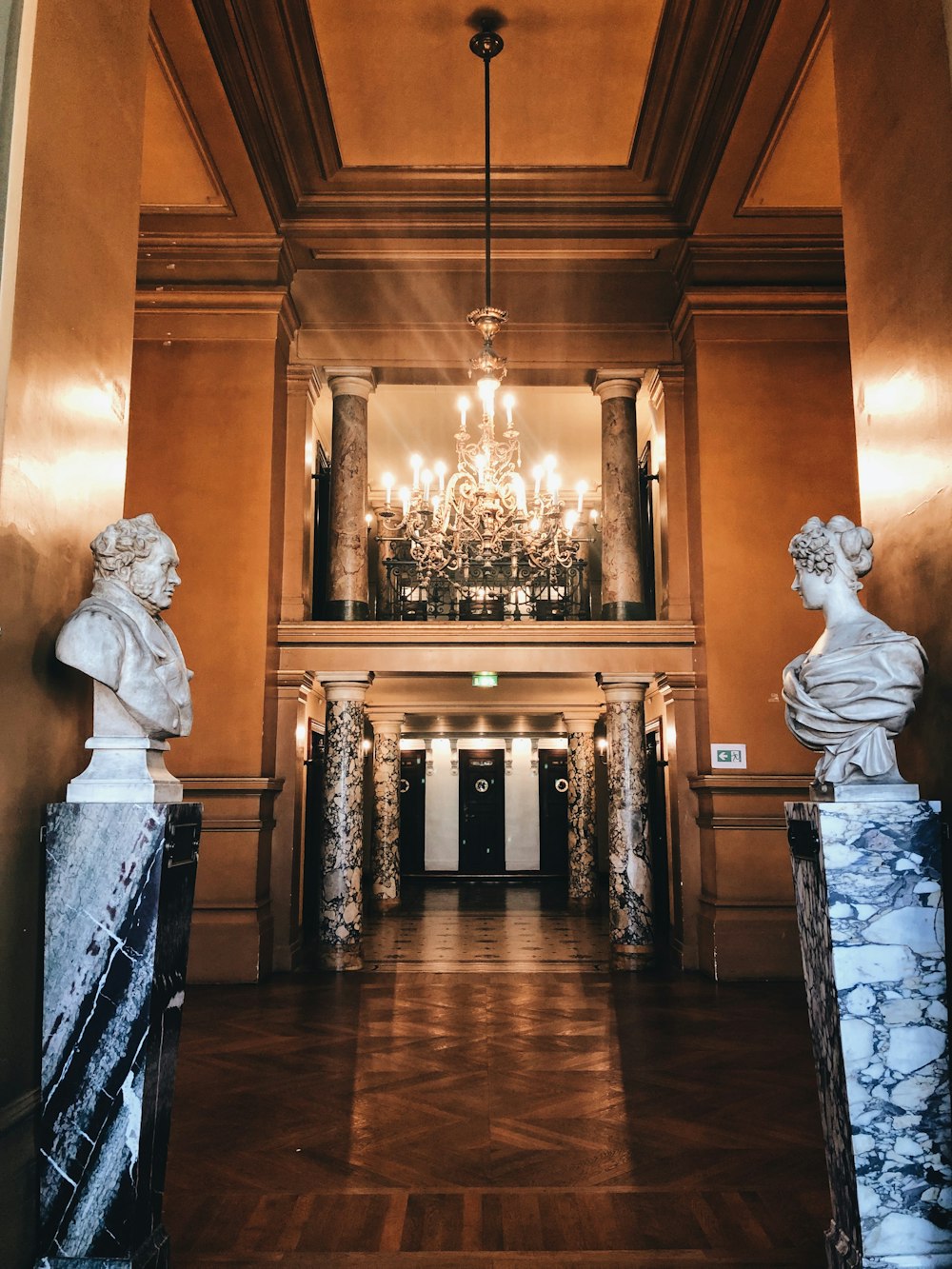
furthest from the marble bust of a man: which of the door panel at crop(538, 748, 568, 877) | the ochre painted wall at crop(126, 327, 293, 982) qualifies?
the door panel at crop(538, 748, 568, 877)

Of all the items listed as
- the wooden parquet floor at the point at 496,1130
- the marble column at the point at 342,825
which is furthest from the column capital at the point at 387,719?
the wooden parquet floor at the point at 496,1130

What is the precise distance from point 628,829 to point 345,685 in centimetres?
239

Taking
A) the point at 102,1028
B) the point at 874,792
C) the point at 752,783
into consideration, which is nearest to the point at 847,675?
the point at 874,792

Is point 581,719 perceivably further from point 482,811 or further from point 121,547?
point 121,547

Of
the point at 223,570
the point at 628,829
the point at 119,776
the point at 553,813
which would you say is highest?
the point at 223,570

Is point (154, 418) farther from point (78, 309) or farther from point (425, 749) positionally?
point (425, 749)

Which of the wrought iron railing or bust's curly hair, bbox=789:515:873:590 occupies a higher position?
the wrought iron railing

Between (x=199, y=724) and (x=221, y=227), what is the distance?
3333mm

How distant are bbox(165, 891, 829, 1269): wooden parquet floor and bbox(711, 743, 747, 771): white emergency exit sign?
140 cm

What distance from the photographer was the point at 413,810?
48.8 feet

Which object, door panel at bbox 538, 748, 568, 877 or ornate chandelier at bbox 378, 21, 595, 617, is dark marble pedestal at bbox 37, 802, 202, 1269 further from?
door panel at bbox 538, 748, 568, 877

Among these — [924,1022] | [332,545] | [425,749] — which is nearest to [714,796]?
[332,545]

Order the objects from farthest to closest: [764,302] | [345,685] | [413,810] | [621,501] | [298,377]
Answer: [413,810] → [621,501] → [298,377] → [345,685] → [764,302]

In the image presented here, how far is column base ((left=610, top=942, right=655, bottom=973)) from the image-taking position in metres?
6.88
